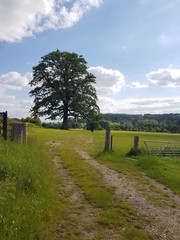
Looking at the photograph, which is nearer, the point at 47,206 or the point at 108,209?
the point at 47,206

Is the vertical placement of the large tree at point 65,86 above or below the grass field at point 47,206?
above

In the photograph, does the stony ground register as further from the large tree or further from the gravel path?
the large tree

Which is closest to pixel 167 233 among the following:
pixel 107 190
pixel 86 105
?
pixel 107 190

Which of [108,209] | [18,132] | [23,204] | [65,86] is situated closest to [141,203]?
[108,209]

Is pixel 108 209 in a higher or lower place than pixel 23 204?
lower

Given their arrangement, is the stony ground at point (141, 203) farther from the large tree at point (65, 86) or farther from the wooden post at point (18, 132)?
the large tree at point (65, 86)

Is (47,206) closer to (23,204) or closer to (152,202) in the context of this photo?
(23,204)

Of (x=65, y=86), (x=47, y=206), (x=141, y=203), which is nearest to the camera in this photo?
(x=47, y=206)

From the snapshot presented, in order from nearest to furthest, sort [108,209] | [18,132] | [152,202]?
[108,209] < [152,202] < [18,132]

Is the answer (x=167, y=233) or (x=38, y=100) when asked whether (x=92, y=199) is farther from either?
(x=38, y=100)

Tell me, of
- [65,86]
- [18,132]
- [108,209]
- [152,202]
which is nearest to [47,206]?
[108,209]

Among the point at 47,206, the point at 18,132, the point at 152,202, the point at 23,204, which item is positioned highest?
the point at 18,132

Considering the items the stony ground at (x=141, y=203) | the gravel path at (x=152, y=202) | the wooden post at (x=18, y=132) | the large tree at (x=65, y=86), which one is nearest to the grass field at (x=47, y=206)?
the stony ground at (x=141, y=203)

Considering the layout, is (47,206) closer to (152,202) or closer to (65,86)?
(152,202)
